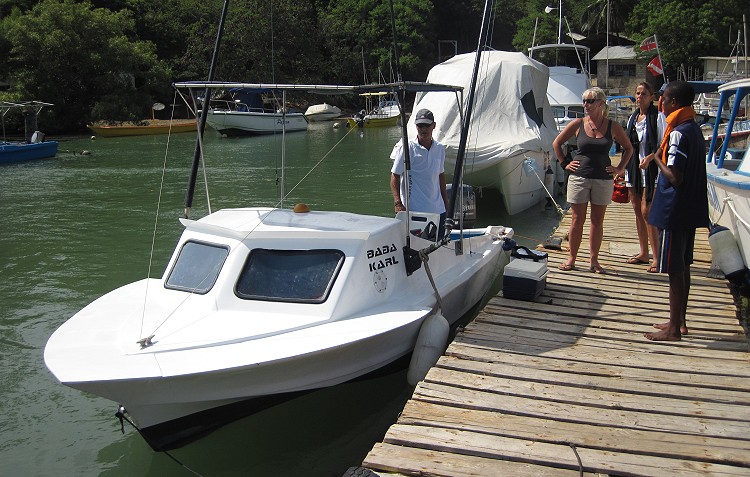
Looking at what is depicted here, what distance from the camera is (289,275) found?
234 inches

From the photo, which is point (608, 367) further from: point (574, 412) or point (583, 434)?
point (583, 434)

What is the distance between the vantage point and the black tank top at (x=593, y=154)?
24.2 ft

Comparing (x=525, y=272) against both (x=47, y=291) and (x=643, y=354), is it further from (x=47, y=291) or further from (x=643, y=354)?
(x=47, y=291)

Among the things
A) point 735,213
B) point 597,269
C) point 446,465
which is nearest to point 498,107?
point 735,213

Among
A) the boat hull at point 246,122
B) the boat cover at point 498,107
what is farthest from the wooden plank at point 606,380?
the boat hull at point 246,122

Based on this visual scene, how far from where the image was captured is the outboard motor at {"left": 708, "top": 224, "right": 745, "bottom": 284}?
7.84m

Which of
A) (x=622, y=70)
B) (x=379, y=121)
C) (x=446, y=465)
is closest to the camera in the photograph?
(x=446, y=465)

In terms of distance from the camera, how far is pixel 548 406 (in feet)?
16.2

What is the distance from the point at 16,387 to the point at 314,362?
12.0 feet

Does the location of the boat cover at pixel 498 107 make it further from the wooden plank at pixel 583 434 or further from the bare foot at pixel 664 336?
the wooden plank at pixel 583 434

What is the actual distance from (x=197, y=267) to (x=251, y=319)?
2.92 feet

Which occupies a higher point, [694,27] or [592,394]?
[694,27]

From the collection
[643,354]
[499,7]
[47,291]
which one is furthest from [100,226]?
[499,7]

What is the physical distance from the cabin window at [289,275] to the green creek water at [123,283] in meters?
1.03
